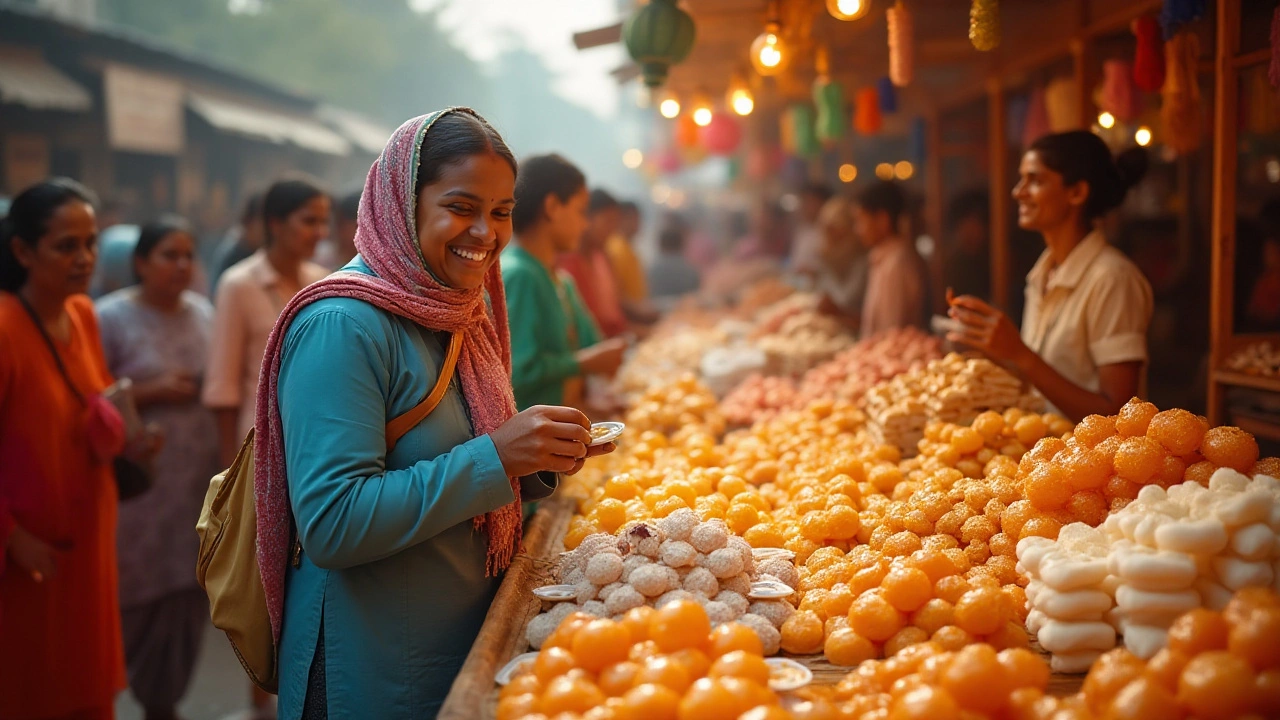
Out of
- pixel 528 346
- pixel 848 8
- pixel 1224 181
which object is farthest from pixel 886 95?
pixel 528 346

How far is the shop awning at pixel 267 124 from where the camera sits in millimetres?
11578

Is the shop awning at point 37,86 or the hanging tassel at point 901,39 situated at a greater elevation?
the shop awning at point 37,86

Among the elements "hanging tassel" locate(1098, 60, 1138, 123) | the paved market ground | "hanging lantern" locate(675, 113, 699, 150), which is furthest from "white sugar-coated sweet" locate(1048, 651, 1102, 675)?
"hanging lantern" locate(675, 113, 699, 150)

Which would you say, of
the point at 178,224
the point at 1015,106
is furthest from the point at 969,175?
the point at 178,224

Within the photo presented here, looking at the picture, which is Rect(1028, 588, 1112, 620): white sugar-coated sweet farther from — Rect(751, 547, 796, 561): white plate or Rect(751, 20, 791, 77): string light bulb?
Rect(751, 20, 791, 77): string light bulb

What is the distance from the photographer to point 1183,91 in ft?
11.9

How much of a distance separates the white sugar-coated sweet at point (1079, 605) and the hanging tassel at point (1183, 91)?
8.44ft

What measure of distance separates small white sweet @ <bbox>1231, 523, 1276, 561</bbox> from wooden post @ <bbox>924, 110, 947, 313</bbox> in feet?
20.8

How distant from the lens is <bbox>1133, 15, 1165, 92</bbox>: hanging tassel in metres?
3.74

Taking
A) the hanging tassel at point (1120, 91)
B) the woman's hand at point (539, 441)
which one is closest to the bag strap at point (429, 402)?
the woman's hand at point (539, 441)

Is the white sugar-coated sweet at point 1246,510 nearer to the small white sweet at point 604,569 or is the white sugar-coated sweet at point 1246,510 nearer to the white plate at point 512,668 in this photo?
the small white sweet at point 604,569

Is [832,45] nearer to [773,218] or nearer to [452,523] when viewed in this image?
[452,523]

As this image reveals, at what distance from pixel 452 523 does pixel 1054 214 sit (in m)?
2.46

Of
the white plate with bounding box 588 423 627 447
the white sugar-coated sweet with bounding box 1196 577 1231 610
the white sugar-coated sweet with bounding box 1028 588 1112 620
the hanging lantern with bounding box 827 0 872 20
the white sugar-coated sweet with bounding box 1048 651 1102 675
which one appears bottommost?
the white sugar-coated sweet with bounding box 1048 651 1102 675
